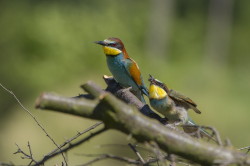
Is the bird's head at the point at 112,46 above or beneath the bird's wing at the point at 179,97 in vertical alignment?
above

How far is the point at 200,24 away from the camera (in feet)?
49.2

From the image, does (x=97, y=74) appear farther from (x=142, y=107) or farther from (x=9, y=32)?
(x=142, y=107)

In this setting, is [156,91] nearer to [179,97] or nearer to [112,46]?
[179,97]

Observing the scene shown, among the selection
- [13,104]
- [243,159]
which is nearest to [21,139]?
[13,104]

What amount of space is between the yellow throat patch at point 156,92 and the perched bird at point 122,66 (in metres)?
0.59

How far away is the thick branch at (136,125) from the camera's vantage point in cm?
126

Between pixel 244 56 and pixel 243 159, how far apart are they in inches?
546

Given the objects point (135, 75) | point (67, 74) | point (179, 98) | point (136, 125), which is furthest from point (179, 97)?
point (67, 74)

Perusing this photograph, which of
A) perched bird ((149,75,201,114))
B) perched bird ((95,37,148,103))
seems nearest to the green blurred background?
perched bird ((95,37,148,103))

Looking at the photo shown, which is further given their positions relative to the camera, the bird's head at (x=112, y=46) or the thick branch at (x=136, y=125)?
the bird's head at (x=112, y=46)

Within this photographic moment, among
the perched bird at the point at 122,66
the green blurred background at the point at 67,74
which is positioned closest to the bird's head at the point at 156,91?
the perched bird at the point at 122,66

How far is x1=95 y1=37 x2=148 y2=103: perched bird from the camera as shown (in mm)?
2900

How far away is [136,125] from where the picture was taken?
1312 mm

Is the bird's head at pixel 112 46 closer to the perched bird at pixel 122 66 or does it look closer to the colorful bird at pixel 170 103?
the perched bird at pixel 122 66
